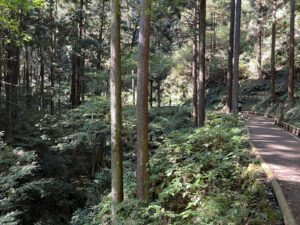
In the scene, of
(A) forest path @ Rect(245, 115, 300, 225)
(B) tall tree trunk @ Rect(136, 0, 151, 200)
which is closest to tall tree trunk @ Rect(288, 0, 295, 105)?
(A) forest path @ Rect(245, 115, 300, 225)

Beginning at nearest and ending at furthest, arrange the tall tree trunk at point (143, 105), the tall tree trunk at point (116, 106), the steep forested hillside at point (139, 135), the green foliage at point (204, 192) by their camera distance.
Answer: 1. the green foliage at point (204, 192)
2. the steep forested hillside at point (139, 135)
3. the tall tree trunk at point (143, 105)
4. the tall tree trunk at point (116, 106)

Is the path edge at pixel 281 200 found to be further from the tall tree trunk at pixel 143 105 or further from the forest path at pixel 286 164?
the tall tree trunk at pixel 143 105

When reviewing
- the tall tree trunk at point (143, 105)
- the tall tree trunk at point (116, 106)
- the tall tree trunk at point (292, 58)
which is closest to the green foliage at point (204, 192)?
the tall tree trunk at point (143, 105)

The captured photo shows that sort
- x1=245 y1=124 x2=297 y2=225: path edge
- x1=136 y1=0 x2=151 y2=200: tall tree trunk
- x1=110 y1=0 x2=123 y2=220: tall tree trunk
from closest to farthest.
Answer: x1=245 y1=124 x2=297 y2=225: path edge → x1=136 y1=0 x2=151 y2=200: tall tree trunk → x1=110 y1=0 x2=123 y2=220: tall tree trunk

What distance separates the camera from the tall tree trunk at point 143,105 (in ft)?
21.2

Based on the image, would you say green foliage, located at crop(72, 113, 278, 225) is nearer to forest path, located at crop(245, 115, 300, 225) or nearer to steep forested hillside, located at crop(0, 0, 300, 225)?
steep forested hillside, located at crop(0, 0, 300, 225)

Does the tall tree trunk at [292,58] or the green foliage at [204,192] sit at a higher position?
the tall tree trunk at [292,58]

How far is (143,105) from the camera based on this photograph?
21.8ft

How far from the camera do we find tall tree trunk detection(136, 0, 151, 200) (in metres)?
6.46

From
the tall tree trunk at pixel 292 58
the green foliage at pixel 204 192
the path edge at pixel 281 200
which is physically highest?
the tall tree trunk at pixel 292 58

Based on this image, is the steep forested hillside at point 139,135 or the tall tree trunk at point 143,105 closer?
the steep forested hillside at point 139,135

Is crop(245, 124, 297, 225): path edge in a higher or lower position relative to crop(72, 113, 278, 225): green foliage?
higher

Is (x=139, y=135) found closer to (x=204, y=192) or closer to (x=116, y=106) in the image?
(x=116, y=106)

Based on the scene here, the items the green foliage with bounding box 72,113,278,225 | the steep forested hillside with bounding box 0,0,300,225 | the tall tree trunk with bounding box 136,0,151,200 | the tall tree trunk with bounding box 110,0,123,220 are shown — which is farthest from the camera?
the tall tree trunk with bounding box 110,0,123,220
